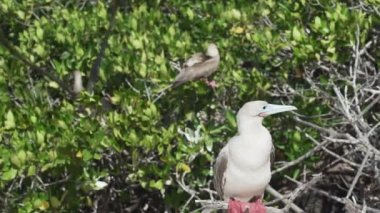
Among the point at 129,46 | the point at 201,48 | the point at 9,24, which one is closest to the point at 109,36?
the point at 129,46

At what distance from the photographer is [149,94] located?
604cm

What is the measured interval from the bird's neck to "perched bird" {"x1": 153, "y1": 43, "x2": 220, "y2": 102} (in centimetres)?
83

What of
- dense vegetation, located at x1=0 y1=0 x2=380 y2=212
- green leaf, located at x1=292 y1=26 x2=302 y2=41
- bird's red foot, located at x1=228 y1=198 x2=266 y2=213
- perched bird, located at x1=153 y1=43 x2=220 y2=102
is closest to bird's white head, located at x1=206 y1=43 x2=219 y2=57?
perched bird, located at x1=153 y1=43 x2=220 y2=102

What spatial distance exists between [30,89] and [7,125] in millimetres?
772

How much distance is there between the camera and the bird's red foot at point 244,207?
5059 millimetres

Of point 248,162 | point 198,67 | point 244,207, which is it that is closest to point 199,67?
point 198,67

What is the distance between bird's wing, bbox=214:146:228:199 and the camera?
5238 millimetres

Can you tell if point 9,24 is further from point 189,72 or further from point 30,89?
point 189,72

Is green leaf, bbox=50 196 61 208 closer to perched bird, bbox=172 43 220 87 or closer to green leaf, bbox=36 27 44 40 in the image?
perched bird, bbox=172 43 220 87

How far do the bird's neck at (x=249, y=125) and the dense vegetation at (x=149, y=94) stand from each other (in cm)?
63

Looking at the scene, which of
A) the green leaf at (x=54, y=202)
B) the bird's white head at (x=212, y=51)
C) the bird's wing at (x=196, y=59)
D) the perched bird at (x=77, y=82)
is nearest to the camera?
the green leaf at (x=54, y=202)

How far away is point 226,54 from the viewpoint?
6.57 m

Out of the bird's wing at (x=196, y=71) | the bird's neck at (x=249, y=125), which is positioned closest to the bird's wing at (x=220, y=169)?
the bird's neck at (x=249, y=125)

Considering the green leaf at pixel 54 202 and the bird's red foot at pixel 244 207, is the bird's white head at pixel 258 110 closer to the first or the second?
the bird's red foot at pixel 244 207
